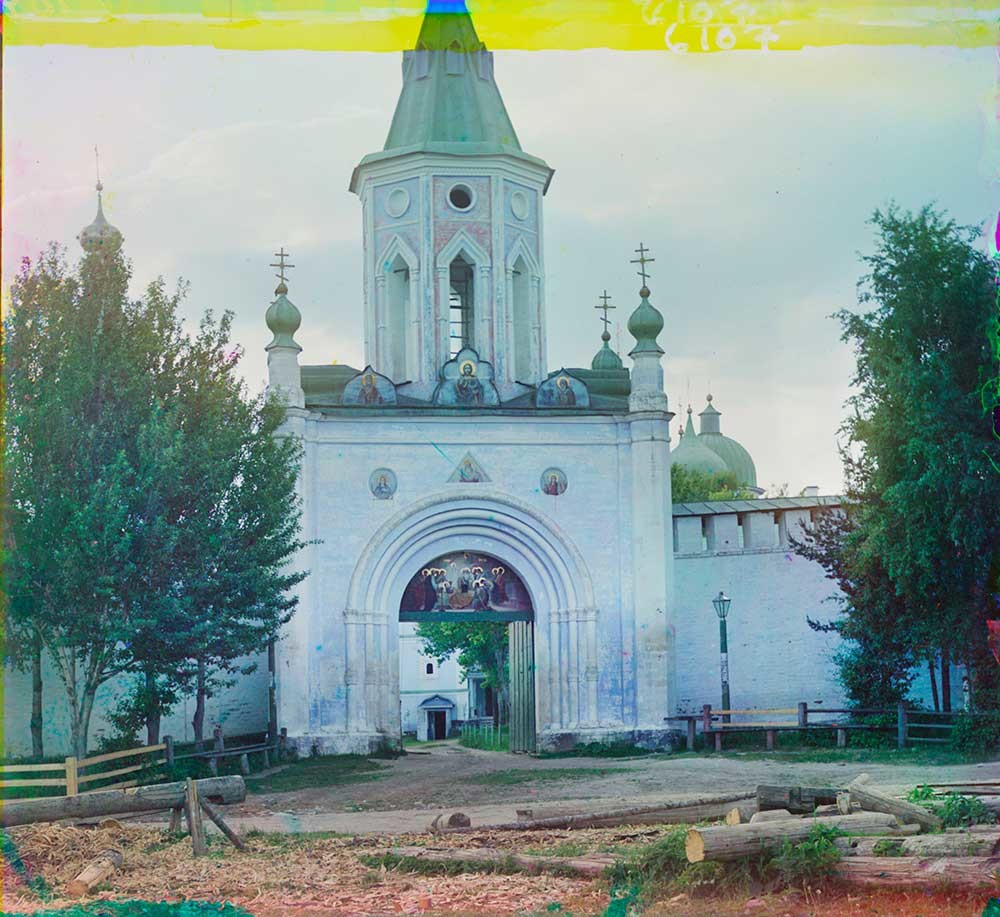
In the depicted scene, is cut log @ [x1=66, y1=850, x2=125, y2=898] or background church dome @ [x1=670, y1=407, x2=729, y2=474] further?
background church dome @ [x1=670, y1=407, x2=729, y2=474]

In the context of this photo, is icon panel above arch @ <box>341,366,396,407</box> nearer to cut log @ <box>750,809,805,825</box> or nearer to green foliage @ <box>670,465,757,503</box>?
cut log @ <box>750,809,805,825</box>

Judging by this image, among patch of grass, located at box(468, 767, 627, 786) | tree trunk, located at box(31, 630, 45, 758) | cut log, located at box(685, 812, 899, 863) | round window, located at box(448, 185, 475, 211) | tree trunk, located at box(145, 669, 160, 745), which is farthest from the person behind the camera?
round window, located at box(448, 185, 475, 211)

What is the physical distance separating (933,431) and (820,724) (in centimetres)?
779

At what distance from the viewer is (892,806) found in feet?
41.1

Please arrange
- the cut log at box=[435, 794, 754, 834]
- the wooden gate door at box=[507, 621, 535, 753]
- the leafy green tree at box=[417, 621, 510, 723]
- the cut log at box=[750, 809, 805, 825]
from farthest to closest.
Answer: the leafy green tree at box=[417, 621, 510, 723]
the wooden gate door at box=[507, 621, 535, 753]
the cut log at box=[435, 794, 754, 834]
the cut log at box=[750, 809, 805, 825]

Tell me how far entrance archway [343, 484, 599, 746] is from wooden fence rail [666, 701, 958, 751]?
215 cm

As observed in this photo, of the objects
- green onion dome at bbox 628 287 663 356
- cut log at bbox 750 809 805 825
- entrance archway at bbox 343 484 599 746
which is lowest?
cut log at bbox 750 809 805 825

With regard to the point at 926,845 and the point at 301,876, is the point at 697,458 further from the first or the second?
the point at 926,845

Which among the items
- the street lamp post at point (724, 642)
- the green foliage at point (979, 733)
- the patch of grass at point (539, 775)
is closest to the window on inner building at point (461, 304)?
the street lamp post at point (724, 642)

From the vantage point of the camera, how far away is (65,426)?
22.1 metres

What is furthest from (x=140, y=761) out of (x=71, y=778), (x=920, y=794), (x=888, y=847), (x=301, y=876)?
(x=888, y=847)

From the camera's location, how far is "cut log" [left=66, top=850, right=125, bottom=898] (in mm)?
12234

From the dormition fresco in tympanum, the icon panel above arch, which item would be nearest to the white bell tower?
the icon panel above arch

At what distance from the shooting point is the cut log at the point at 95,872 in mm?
12234
